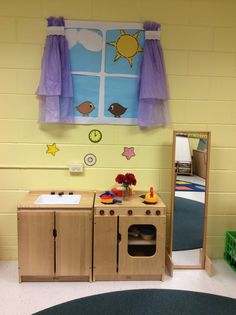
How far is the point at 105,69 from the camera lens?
2.89 metres

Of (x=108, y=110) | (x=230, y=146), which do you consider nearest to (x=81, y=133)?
(x=108, y=110)

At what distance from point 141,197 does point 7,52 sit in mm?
1785

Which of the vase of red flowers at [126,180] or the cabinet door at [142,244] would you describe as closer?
the cabinet door at [142,244]

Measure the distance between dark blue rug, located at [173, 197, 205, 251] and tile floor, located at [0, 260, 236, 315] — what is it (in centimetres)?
25

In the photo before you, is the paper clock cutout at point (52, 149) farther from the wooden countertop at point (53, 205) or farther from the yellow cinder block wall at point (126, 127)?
the wooden countertop at point (53, 205)

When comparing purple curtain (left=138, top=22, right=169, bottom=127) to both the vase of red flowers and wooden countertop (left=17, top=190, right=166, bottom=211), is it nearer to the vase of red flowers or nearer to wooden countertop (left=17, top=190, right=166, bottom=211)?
the vase of red flowers

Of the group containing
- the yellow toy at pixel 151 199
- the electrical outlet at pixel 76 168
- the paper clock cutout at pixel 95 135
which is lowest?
the yellow toy at pixel 151 199

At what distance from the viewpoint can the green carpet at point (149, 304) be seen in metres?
2.23

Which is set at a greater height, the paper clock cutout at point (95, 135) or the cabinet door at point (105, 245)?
the paper clock cutout at point (95, 135)

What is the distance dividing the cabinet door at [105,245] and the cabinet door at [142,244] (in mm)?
58

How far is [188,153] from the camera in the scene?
9.46 ft

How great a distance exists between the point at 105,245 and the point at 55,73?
61.1 inches

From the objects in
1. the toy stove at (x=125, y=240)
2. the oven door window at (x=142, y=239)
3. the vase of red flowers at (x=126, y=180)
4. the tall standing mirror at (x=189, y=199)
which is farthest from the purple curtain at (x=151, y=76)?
the oven door window at (x=142, y=239)

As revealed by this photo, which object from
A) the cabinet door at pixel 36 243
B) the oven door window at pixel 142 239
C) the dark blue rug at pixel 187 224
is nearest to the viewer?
the cabinet door at pixel 36 243
